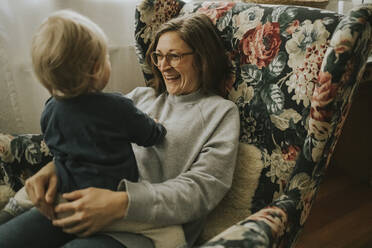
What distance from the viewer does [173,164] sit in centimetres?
101

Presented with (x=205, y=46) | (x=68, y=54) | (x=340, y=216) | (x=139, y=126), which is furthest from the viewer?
(x=340, y=216)

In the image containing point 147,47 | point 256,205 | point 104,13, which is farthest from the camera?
point 104,13

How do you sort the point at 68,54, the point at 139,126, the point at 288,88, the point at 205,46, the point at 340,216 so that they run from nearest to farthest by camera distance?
1. the point at 68,54
2. the point at 139,126
3. the point at 288,88
4. the point at 205,46
5. the point at 340,216

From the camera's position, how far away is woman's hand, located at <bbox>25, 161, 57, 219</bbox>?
846 mm

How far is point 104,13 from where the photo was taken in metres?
1.45

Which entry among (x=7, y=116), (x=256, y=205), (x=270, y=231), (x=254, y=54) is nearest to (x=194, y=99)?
(x=254, y=54)

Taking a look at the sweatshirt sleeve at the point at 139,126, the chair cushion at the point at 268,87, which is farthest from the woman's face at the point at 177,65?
the sweatshirt sleeve at the point at 139,126

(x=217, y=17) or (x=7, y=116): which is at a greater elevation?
(x=217, y=17)

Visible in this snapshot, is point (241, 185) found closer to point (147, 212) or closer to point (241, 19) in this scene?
point (147, 212)

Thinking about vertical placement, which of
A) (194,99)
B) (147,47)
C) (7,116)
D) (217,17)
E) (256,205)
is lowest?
(256,205)

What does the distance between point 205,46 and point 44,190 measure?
2.02ft

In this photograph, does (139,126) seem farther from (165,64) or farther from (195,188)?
(165,64)

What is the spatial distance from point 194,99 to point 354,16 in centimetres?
52

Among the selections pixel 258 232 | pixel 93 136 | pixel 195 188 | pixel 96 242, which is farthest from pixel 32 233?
pixel 258 232
